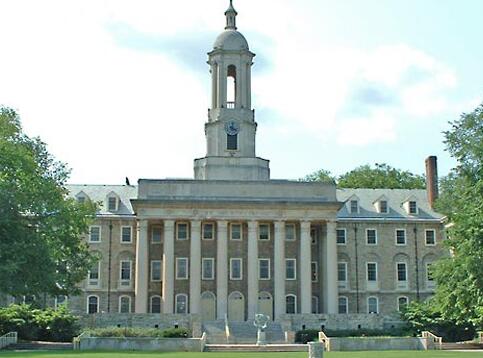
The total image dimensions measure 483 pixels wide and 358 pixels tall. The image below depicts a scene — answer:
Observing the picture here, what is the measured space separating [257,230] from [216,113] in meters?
11.5

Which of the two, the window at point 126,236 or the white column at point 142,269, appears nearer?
the white column at point 142,269

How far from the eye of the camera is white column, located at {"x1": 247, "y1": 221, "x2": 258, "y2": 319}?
214ft

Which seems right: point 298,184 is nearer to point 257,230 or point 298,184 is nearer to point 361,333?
point 257,230

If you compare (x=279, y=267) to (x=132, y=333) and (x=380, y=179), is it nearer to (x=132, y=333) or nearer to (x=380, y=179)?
(x=132, y=333)

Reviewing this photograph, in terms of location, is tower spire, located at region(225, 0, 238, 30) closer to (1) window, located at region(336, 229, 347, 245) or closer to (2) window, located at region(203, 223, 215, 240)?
(2) window, located at region(203, 223, 215, 240)

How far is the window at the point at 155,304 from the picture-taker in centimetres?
6744

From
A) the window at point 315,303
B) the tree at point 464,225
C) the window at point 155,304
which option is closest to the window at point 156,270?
the window at point 155,304

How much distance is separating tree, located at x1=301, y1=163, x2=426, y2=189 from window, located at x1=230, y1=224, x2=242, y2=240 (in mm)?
27011

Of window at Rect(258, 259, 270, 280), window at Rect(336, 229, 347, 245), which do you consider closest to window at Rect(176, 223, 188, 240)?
window at Rect(258, 259, 270, 280)

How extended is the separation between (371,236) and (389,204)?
424 cm

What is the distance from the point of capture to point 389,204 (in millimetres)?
74500

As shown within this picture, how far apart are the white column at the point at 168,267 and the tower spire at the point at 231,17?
2031 centimetres

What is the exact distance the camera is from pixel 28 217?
153 feet

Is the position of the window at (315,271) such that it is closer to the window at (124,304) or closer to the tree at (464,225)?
the window at (124,304)
